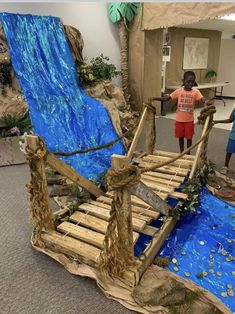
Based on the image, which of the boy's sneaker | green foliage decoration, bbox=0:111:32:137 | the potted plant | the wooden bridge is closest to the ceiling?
the boy's sneaker

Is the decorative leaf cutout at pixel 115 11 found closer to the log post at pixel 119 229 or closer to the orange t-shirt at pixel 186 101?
the orange t-shirt at pixel 186 101

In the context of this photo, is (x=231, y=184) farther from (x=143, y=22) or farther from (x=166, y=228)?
(x=143, y=22)

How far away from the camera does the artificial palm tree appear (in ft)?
19.8

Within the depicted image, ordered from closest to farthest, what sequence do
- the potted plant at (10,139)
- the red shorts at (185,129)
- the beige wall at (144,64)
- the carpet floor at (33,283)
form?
the carpet floor at (33,283)
the red shorts at (185,129)
the potted plant at (10,139)
the beige wall at (144,64)

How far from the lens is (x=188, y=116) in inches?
147

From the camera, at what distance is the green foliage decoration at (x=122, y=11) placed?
5988 mm

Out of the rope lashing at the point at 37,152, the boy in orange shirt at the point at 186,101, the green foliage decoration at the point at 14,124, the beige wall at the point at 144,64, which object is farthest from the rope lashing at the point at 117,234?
the beige wall at the point at 144,64

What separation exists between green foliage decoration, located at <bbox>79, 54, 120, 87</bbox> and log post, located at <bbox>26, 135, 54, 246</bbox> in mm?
3838

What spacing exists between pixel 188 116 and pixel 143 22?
3.27 meters

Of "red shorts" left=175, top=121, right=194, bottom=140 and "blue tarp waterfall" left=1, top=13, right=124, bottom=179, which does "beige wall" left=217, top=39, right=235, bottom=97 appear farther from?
"red shorts" left=175, top=121, right=194, bottom=140

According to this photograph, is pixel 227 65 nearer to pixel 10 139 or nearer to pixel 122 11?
pixel 122 11

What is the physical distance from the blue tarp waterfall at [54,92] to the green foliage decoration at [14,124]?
0.12 metres

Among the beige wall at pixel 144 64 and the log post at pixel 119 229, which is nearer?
the log post at pixel 119 229

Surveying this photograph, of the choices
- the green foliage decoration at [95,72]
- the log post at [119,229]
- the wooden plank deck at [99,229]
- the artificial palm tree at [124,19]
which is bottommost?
the wooden plank deck at [99,229]
